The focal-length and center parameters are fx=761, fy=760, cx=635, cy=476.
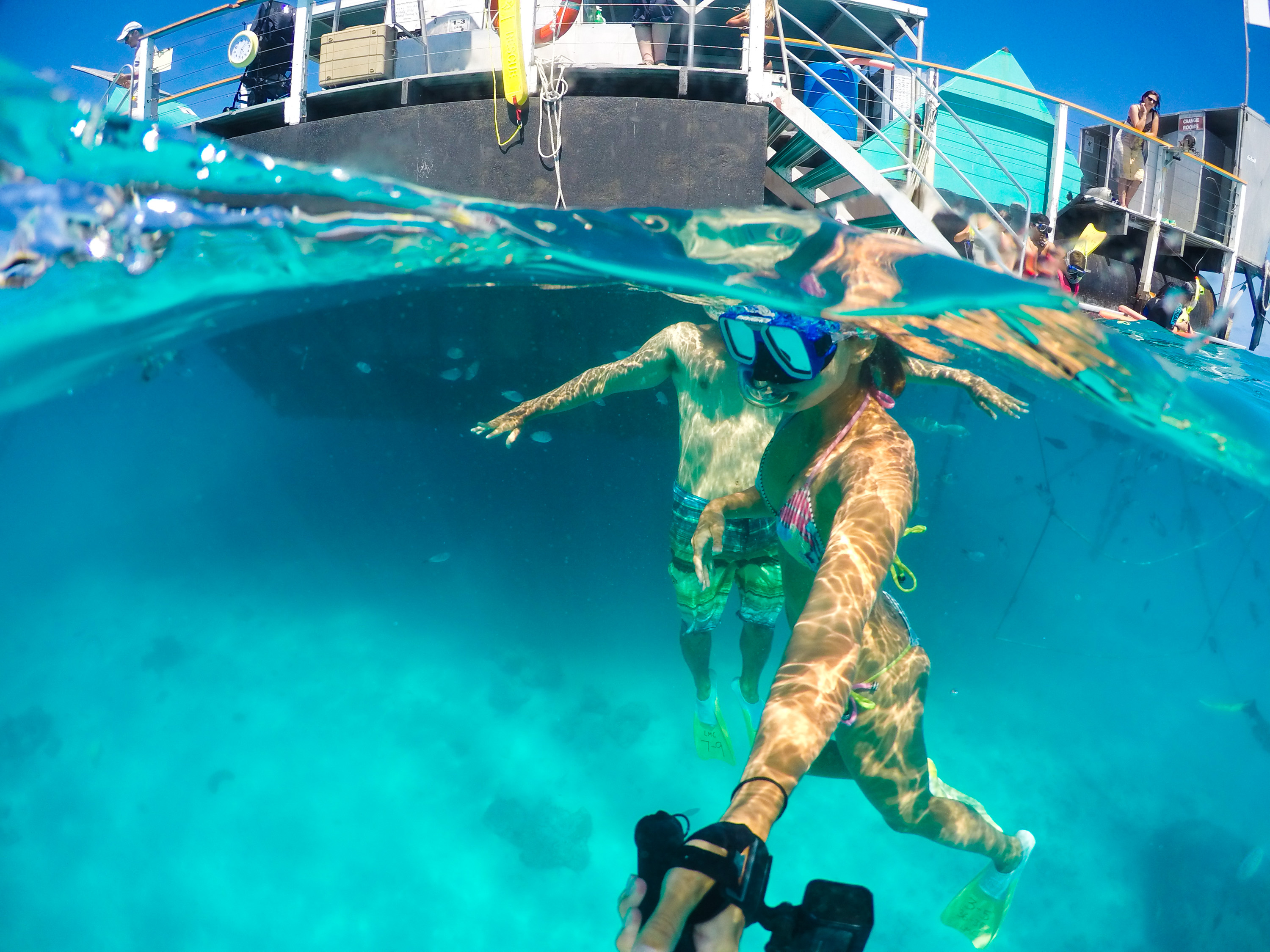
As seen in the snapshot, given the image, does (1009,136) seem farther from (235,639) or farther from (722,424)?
(235,639)

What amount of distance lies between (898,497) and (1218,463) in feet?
32.5

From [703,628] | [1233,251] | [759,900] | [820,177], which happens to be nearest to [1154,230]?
[1233,251]

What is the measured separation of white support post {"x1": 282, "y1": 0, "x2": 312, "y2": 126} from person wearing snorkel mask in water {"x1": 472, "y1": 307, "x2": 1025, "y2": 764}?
22.7 feet

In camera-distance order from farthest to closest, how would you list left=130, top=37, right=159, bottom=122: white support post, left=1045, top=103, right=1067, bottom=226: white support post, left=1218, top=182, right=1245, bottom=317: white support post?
left=1218, top=182, right=1245, bottom=317: white support post, left=130, top=37, right=159, bottom=122: white support post, left=1045, top=103, right=1067, bottom=226: white support post

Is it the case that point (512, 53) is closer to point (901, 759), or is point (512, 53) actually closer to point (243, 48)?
point (243, 48)

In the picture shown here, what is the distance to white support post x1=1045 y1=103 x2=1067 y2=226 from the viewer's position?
9961mm

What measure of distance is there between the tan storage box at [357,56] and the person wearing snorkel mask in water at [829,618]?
25.6 ft

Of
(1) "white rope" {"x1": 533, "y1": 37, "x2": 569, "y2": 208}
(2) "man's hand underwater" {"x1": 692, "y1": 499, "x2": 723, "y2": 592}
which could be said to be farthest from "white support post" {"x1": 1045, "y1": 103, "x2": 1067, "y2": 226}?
(2) "man's hand underwater" {"x1": 692, "y1": 499, "x2": 723, "y2": 592}

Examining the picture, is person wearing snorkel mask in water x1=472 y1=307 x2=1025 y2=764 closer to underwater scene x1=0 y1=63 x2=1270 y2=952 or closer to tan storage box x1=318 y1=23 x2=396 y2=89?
underwater scene x1=0 y1=63 x2=1270 y2=952

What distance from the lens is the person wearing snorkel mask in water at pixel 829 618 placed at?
1911 mm

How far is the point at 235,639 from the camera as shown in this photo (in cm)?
1159

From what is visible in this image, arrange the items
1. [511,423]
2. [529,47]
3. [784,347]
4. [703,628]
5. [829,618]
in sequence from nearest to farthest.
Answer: [829,618], [784,347], [511,423], [703,628], [529,47]

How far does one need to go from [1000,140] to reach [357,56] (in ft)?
35.9

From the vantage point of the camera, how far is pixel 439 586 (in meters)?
13.5
